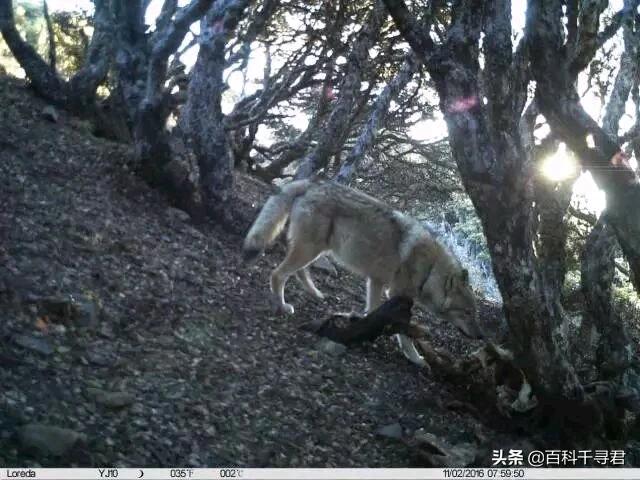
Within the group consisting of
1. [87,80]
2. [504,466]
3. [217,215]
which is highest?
[87,80]

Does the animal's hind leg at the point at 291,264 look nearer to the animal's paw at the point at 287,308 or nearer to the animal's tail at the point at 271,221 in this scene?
the animal's paw at the point at 287,308

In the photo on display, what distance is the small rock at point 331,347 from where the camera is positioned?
5.52 m

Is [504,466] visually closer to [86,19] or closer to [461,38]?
[461,38]

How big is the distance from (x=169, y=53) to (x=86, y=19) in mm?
6681

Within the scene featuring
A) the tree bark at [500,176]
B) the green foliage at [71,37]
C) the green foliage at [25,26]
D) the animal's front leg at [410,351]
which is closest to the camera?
the tree bark at [500,176]

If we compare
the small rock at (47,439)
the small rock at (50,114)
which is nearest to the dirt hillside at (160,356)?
the small rock at (47,439)

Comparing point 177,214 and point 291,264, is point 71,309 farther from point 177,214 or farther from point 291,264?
point 177,214

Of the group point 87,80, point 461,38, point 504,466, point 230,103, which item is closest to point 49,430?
point 504,466

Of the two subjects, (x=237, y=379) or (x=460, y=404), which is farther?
(x=460, y=404)

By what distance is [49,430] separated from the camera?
9.88ft

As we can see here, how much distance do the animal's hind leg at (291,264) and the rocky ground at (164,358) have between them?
0.23 m

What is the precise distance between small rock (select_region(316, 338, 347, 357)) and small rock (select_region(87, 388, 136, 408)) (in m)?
2.18

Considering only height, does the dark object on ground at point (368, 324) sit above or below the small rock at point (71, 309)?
above

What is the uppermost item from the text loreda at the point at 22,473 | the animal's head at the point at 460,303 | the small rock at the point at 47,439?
the animal's head at the point at 460,303
